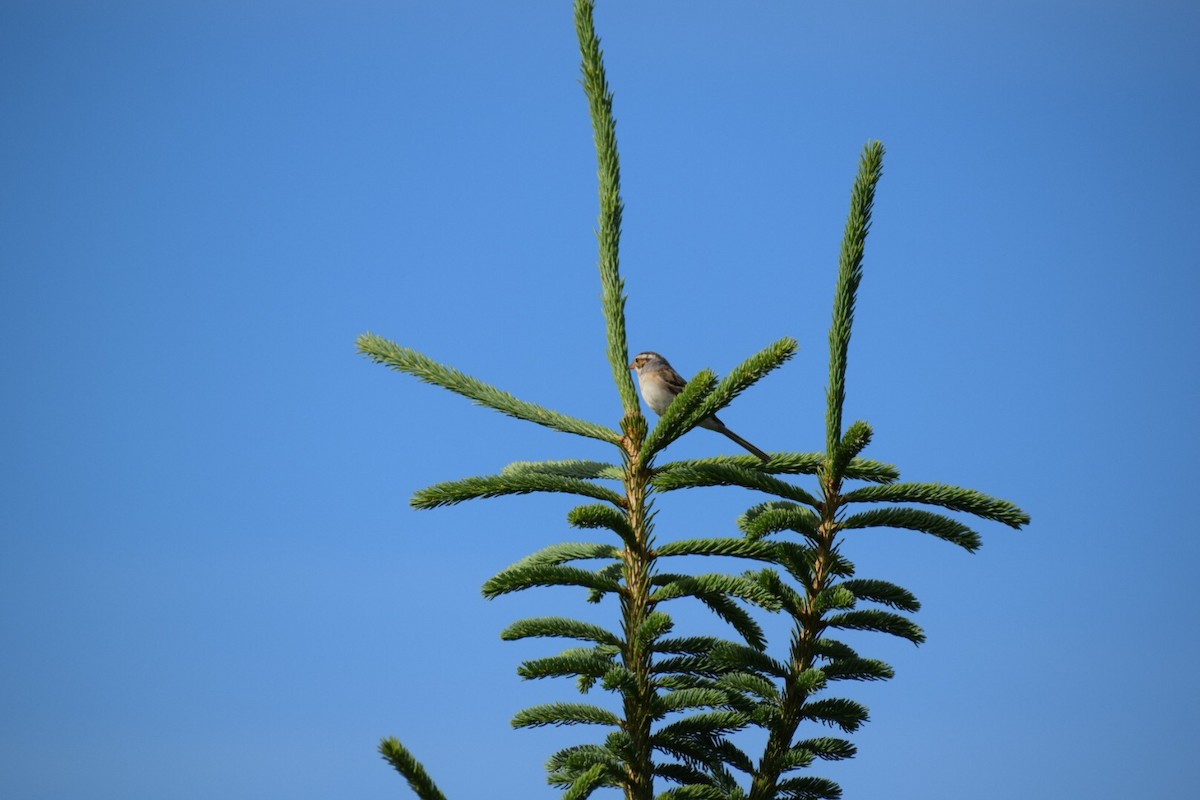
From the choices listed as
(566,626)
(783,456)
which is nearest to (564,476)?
(566,626)

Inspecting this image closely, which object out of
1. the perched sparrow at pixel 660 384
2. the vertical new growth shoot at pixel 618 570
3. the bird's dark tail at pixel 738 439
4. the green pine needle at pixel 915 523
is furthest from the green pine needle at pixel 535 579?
the perched sparrow at pixel 660 384

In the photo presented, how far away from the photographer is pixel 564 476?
5211 mm

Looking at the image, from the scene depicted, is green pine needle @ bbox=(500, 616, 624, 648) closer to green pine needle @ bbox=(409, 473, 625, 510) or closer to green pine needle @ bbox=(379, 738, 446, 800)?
green pine needle @ bbox=(409, 473, 625, 510)

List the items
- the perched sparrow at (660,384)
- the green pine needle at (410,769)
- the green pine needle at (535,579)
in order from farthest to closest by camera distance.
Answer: the perched sparrow at (660,384) → the green pine needle at (535,579) → the green pine needle at (410,769)

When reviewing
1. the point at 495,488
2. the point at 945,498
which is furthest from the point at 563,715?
the point at 945,498

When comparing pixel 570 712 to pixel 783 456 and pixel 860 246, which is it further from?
pixel 860 246

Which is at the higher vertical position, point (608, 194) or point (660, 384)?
point (660, 384)

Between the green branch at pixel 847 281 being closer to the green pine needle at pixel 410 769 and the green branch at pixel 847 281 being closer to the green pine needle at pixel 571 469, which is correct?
the green pine needle at pixel 571 469

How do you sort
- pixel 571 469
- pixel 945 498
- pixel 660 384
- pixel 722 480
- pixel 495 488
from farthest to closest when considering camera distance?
pixel 660 384 < pixel 571 469 < pixel 945 498 < pixel 722 480 < pixel 495 488

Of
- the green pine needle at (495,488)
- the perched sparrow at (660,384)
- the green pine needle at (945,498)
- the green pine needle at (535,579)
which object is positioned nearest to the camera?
the green pine needle at (535,579)

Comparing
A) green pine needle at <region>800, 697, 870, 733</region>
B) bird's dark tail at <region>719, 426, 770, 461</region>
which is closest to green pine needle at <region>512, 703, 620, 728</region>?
green pine needle at <region>800, 697, 870, 733</region>

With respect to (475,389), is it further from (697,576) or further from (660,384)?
(660,384)

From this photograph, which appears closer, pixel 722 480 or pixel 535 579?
pixel 535 579

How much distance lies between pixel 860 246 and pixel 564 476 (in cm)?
183
